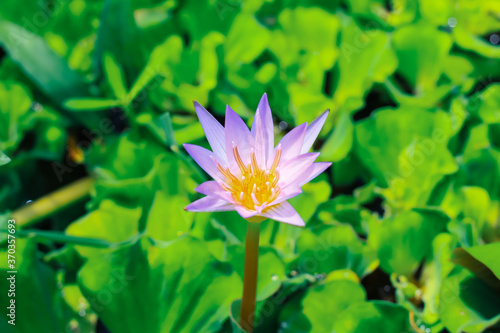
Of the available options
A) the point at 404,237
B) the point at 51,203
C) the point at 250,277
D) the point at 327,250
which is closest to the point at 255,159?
the point at 250,277

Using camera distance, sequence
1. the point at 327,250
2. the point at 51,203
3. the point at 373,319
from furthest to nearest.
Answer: the point at 51,203 → the point at 327,250 → the point at 373,319

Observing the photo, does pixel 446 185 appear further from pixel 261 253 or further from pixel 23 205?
pixel 23 205

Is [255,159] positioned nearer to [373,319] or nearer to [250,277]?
[250,277]

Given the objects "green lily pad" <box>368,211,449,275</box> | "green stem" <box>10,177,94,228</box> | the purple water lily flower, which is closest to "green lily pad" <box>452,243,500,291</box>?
"green lily pad" <box>368,211,449,275</box>

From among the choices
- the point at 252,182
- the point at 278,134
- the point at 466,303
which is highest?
the point at 252,182

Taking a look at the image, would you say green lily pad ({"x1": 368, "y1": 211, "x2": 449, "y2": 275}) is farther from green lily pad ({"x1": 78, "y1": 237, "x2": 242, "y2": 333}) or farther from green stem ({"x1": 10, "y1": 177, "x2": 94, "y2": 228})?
green stem ({"x1": 10, "y1": 177, "x2": 94, "y2": 228})

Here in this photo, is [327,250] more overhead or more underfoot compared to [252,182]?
more underfoot
